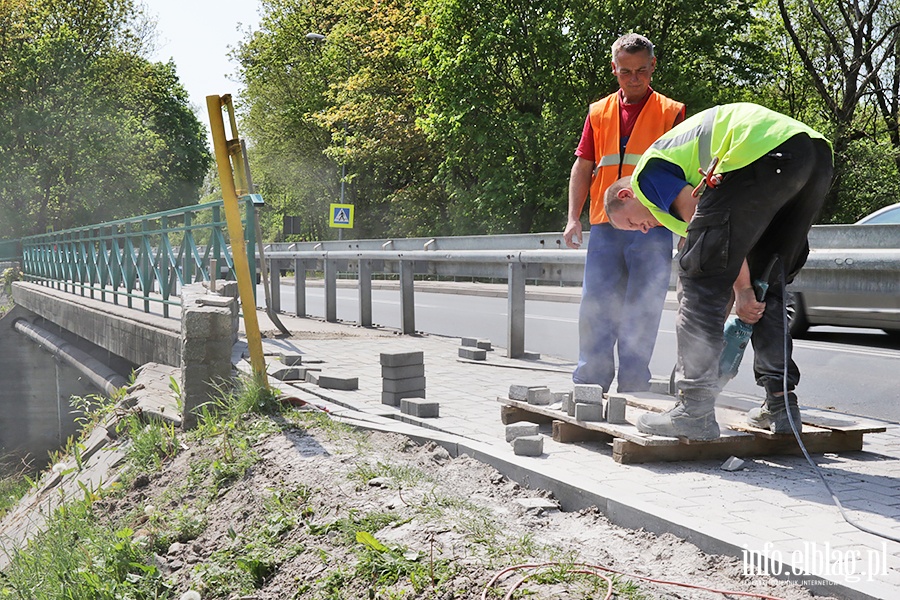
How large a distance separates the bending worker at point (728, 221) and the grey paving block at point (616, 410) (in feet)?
0.66

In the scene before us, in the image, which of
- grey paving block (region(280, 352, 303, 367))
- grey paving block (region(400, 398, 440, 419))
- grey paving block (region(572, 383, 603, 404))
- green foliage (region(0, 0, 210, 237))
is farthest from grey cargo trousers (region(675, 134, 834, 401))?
green foliage (region(0, 0, 210, 237))

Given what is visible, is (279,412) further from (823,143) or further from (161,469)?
(823,143)

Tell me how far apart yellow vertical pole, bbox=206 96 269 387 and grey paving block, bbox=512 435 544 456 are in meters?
2.07

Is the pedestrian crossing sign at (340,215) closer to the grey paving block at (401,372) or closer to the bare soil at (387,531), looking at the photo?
the grey paving block at (401,372)

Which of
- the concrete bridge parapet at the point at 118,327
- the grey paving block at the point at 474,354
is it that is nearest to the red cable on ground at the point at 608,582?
the grey paving block at the point at 474,354

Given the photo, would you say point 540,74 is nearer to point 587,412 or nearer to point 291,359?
point 291,359

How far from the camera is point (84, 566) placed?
447cm

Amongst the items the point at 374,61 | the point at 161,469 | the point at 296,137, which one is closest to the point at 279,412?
the point at 161,469

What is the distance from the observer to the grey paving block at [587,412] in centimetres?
450

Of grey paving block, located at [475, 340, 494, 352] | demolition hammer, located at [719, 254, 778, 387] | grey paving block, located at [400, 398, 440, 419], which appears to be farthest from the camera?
grey paving block, located at [475, 340, 494, 352]

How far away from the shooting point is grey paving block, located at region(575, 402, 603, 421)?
4.50 meters

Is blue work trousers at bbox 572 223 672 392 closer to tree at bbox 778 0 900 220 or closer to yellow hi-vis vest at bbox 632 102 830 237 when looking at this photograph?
yellow hi-vis vest at bbox 632 102 830 237

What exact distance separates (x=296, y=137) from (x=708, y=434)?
43.6 metres

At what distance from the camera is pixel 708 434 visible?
4.09 metres
